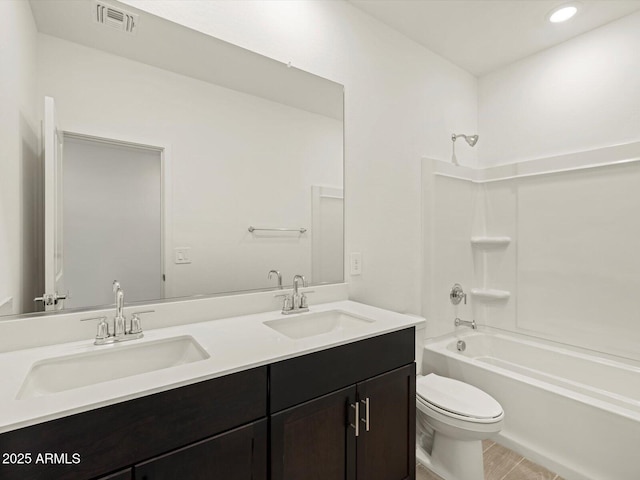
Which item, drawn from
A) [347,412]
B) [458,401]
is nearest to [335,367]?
[347,412]

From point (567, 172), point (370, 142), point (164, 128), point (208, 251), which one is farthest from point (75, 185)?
point (567, 172)

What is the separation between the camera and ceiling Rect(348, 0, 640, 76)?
1950mm

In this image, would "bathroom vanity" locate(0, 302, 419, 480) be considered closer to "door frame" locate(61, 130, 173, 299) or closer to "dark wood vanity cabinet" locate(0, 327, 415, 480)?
"dark wood vanity cabinet" locate(0, 327, 415, 480)

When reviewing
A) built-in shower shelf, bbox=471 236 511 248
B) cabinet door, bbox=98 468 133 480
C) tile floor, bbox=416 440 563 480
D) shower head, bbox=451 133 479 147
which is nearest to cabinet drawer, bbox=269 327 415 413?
cabinet door, bbox=98 468 133 480

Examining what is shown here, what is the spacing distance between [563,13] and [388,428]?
257 cm

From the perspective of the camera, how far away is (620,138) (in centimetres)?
209

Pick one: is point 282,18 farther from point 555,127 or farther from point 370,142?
point 555,127

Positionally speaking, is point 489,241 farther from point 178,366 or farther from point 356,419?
point 178,366

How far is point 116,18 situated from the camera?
129cm

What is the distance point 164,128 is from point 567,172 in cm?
256

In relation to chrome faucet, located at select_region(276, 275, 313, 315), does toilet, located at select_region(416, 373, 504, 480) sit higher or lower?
Result: lower

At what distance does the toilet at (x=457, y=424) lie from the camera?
1568 millimetres

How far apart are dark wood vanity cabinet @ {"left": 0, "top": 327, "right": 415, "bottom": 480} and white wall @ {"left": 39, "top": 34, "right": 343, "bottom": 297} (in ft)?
2.04

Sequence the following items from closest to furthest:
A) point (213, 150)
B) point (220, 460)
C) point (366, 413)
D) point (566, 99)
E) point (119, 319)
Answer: point (220, 460) < point (119, 319) < point (366, 413) < point (213, 150) < point (566, 99)
